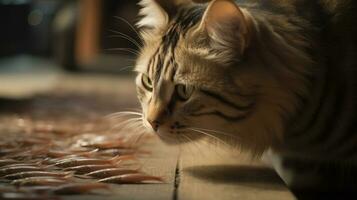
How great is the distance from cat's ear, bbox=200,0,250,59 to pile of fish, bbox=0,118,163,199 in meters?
0.36

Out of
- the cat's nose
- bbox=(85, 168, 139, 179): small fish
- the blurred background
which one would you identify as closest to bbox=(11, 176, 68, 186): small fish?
bbox=(85, 168, 139, 179): small fish

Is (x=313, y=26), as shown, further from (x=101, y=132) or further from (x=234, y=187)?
(x=101, y=132)

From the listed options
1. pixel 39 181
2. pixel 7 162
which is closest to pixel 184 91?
pixel 39 181

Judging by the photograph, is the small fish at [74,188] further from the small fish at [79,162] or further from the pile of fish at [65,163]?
the small fish at [79,162]

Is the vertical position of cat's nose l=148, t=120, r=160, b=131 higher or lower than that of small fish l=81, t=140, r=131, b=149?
higher

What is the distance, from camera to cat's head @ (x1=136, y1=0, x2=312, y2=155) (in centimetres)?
145

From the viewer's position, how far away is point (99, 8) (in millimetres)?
5531

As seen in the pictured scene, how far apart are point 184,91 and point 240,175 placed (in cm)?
29

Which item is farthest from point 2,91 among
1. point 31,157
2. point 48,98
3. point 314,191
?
point 314,191

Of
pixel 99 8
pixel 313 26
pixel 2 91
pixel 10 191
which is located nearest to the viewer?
pixel 10 191

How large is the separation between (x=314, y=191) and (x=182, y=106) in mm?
648

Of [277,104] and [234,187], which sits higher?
[277,104]

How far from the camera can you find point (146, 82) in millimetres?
1637

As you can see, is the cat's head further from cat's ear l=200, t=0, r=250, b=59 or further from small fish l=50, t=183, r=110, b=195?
small fish l=50, t=183, r=110, b=195
